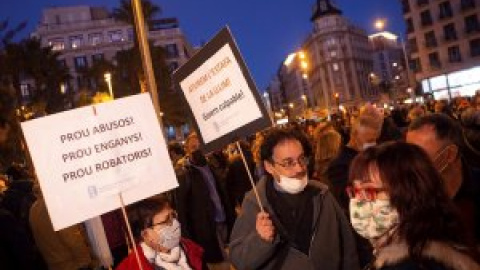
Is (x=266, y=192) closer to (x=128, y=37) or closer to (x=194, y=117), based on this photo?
(x=194, y=117)

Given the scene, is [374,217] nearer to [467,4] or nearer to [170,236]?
[170,236]

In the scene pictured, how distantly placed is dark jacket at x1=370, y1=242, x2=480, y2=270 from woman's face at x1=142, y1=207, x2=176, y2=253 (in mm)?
1807

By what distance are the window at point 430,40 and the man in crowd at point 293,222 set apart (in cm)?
6826

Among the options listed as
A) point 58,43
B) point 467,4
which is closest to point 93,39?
point 58,43

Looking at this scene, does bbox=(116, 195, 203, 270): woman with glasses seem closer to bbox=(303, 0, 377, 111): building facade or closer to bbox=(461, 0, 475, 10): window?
bbox=(461, 0, 475, 10): window

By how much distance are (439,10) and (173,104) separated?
1298 inches

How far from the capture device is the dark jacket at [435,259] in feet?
7.62

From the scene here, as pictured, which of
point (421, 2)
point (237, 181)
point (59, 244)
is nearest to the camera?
point (59, 244)

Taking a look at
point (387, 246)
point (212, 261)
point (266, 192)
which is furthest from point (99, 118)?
point (212, 261)

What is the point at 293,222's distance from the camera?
12.7 ft

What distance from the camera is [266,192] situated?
13.1 ft

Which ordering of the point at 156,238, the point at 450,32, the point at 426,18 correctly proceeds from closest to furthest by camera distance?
the point at 156,238 → the point at 450,32 → the point at 426,18

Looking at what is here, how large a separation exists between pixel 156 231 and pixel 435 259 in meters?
2.03

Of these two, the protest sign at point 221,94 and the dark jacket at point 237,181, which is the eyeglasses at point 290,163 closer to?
the protest sign at point 221,94
